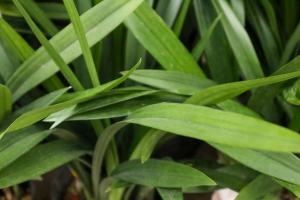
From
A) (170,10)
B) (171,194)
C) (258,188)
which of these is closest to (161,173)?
(171,194)

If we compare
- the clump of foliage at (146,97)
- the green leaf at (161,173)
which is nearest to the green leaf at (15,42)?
the clump of foliage at (146,97)

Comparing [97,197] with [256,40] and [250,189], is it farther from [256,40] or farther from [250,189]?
[256,40]

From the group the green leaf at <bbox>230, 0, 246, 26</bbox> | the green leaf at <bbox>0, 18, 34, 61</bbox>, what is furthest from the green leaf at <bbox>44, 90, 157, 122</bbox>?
the green leaf at <bbox>230, 0, 246, 26</bbox>

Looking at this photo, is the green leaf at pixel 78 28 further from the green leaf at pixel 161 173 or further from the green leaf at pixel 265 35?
the green leaf at pixel 265 35

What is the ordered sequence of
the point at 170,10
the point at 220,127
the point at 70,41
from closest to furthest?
the point at 220,127
the point at 70,41
the point at 170,10

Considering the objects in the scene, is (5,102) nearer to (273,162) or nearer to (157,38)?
(157,38)

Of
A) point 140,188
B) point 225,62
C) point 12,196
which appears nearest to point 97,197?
point 140,188
